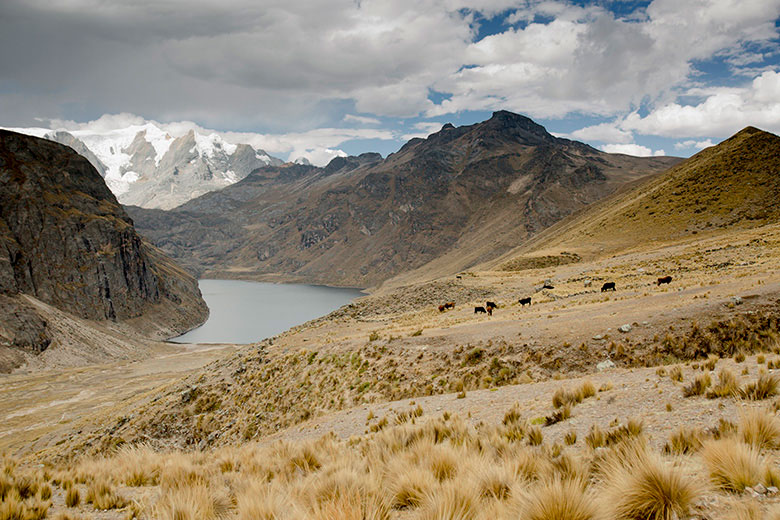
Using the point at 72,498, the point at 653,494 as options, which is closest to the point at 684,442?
the point at 653,494

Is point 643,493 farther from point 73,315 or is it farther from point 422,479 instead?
point 73,315

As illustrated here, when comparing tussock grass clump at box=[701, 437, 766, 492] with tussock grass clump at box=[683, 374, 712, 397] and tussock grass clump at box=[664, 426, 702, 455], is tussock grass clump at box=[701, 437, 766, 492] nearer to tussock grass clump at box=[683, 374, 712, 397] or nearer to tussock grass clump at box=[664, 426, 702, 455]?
tussock grass clump at box=[664, 426, 702, 455]

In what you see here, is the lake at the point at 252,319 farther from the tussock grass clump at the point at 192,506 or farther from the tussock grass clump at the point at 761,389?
the tussock grass clump at the point at 761,389

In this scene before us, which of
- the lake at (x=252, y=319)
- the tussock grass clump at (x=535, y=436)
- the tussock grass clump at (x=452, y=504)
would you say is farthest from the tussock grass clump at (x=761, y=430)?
the lake at (x=252, y=319)

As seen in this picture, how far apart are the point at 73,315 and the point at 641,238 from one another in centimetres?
14100

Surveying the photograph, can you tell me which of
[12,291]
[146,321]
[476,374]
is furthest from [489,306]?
[146,321]

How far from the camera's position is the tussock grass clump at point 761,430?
517 centimetres

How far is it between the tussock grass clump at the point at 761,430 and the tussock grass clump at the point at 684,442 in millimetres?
550

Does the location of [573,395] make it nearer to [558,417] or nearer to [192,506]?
[558,417]

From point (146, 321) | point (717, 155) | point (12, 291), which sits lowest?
point (146, 321)

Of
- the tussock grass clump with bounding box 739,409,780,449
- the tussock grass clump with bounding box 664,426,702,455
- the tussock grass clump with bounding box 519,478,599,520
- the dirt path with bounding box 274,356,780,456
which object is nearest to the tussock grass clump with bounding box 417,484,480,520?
the tussock grass clump with bounding box 519,478,599,520

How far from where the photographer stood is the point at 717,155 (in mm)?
85438

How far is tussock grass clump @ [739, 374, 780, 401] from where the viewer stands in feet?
23.7

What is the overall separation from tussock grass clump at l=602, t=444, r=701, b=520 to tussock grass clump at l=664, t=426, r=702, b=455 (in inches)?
65.1
